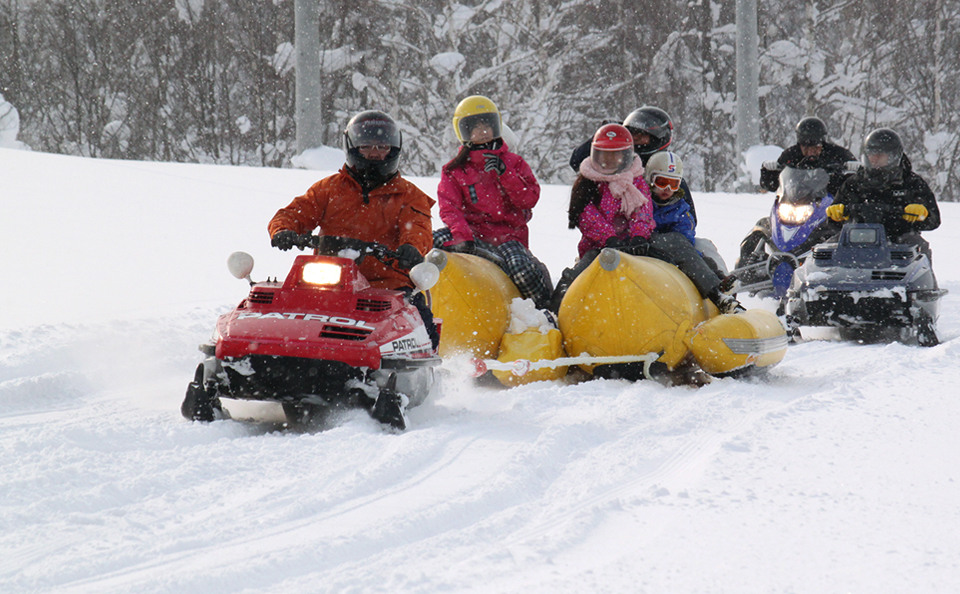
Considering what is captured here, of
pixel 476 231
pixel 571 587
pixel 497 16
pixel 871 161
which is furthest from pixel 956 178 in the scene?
pixel 571 587

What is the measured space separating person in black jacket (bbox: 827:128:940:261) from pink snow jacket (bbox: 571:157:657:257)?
222 centimetres

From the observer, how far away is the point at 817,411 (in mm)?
4309

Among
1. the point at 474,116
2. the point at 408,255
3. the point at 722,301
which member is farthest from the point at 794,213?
the point at 408,255

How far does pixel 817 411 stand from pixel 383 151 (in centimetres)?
247

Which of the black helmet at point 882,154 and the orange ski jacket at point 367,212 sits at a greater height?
the black helmet at point 882,154

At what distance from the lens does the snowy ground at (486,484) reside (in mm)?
2391

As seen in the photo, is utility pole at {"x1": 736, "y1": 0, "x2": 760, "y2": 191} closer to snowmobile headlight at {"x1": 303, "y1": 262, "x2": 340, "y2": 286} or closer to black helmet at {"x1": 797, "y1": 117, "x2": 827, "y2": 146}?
black helmet at {"x1": 797, "y1": 117, "x2": 827, "y2": 146}

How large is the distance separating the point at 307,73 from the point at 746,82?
26.1ft

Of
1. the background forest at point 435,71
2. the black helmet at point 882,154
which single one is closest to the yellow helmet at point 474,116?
the black helmet at point 882,154

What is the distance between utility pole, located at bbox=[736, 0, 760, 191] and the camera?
16.3 meters

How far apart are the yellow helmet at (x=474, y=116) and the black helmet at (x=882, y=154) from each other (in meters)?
3.22

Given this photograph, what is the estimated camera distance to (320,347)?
3.81 m

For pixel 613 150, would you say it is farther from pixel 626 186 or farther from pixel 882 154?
pixel 882 154

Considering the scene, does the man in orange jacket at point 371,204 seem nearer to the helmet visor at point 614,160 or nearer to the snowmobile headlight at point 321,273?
the snowmobile headlight at point 321,273
